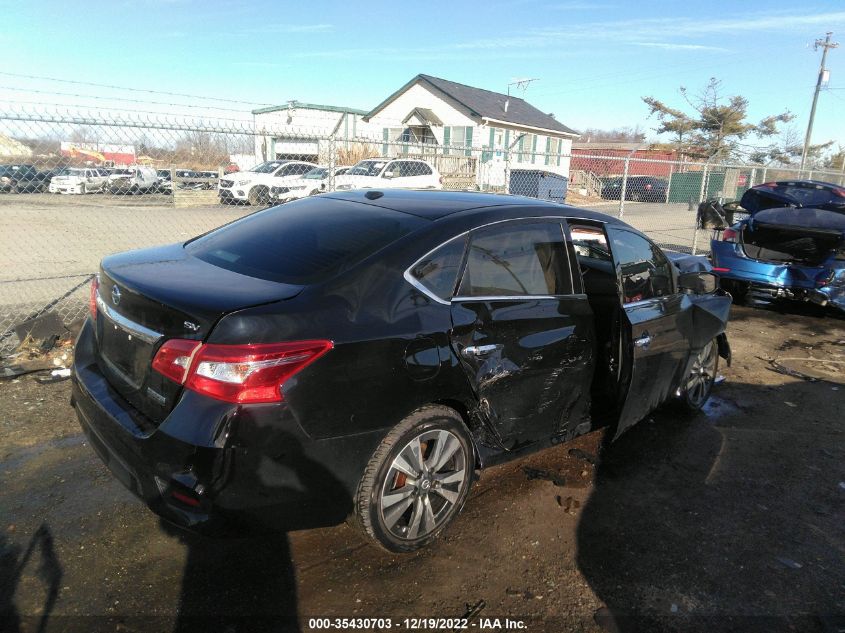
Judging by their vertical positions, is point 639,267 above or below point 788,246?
above

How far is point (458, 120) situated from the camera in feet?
109

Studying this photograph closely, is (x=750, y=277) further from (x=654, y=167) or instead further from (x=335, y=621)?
(x=654, y=167)

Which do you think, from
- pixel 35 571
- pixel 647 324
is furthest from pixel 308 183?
pixel 35 571

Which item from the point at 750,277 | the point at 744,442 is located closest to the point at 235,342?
the point at 744,442

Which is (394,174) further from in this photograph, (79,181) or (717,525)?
(717,525)

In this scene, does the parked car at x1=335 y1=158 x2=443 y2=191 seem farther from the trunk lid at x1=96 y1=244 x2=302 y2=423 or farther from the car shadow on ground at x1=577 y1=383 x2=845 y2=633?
the trunk lid at x1=96 y1=244 x2=302 y2=423

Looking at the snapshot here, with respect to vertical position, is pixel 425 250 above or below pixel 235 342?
above

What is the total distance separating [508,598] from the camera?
105 inches

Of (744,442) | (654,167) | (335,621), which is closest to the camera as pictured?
(335,621)

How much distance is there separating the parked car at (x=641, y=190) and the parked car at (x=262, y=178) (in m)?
20.1

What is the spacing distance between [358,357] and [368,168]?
15839 millimetres

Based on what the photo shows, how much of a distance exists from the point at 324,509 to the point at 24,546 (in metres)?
1.53

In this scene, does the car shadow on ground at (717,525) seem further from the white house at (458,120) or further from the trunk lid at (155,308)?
the white house at (458,120)

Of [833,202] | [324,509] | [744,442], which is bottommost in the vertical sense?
[744,442]
